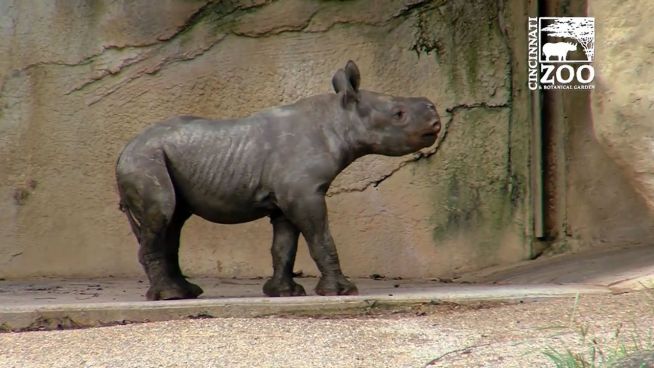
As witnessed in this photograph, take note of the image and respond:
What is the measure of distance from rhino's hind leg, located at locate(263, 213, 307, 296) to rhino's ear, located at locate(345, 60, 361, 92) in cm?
79

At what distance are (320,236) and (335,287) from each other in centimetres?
27

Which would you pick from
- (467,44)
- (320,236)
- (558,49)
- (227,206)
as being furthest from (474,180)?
(227,206)

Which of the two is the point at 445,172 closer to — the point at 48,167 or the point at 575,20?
the point at 575,20

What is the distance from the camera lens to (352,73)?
611cm

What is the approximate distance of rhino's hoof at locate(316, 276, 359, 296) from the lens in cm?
595

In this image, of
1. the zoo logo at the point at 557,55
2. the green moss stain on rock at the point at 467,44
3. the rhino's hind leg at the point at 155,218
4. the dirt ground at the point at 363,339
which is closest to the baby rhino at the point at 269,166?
the rhino's hind leg at the point at 155,218

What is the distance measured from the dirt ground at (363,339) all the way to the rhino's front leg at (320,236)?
726 mm

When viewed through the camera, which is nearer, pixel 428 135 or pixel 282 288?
pixel 282 288

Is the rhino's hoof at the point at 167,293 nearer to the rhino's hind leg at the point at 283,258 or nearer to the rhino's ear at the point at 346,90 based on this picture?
the rhino's hind leg at the point at 283,258

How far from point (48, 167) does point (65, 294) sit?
1.37m

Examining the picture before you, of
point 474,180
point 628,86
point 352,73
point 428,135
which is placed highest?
point 352,73

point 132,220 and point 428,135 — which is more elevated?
point 428,135

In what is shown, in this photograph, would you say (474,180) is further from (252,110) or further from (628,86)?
(628,86)

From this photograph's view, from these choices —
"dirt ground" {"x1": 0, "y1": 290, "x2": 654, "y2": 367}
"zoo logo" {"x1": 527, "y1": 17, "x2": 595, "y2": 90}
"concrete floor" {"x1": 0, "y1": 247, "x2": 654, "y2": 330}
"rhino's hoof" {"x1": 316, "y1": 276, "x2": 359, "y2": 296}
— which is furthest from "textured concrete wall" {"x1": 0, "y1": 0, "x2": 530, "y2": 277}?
"dirt ground" {"x1": 0, "y1": 290, "x2": 654, "y2": 367}
